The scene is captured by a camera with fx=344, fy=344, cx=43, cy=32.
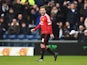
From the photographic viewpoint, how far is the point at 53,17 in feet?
57.6

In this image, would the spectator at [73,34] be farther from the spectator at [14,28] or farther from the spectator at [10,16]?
the spectator at [10,16]

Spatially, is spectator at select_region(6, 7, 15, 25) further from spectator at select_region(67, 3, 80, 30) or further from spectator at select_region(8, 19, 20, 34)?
spectator at select_region(67, 3, 80, 30)

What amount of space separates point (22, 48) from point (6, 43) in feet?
2.92

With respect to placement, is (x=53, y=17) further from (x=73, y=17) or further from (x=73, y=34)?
(x=73, y=34)

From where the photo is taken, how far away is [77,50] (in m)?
17.0

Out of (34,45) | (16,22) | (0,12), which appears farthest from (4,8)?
(34,45)

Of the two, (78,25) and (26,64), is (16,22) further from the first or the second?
(26,64)

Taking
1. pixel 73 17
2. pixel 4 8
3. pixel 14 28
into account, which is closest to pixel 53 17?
pixel 73 17

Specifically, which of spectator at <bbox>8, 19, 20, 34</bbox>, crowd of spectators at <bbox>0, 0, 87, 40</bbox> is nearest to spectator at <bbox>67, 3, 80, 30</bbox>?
crowd of spectators at <bbox>0, 0, 87, 40</bbox>

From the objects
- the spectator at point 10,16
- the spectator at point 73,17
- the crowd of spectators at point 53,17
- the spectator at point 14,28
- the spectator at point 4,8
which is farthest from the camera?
the spectator at point 4,8

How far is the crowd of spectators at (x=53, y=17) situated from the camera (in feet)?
55.8

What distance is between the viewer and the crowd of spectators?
1700 centimetres

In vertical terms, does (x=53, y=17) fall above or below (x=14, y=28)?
above

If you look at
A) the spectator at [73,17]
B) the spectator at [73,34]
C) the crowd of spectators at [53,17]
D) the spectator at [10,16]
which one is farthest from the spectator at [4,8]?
the spectator at [73,34]
